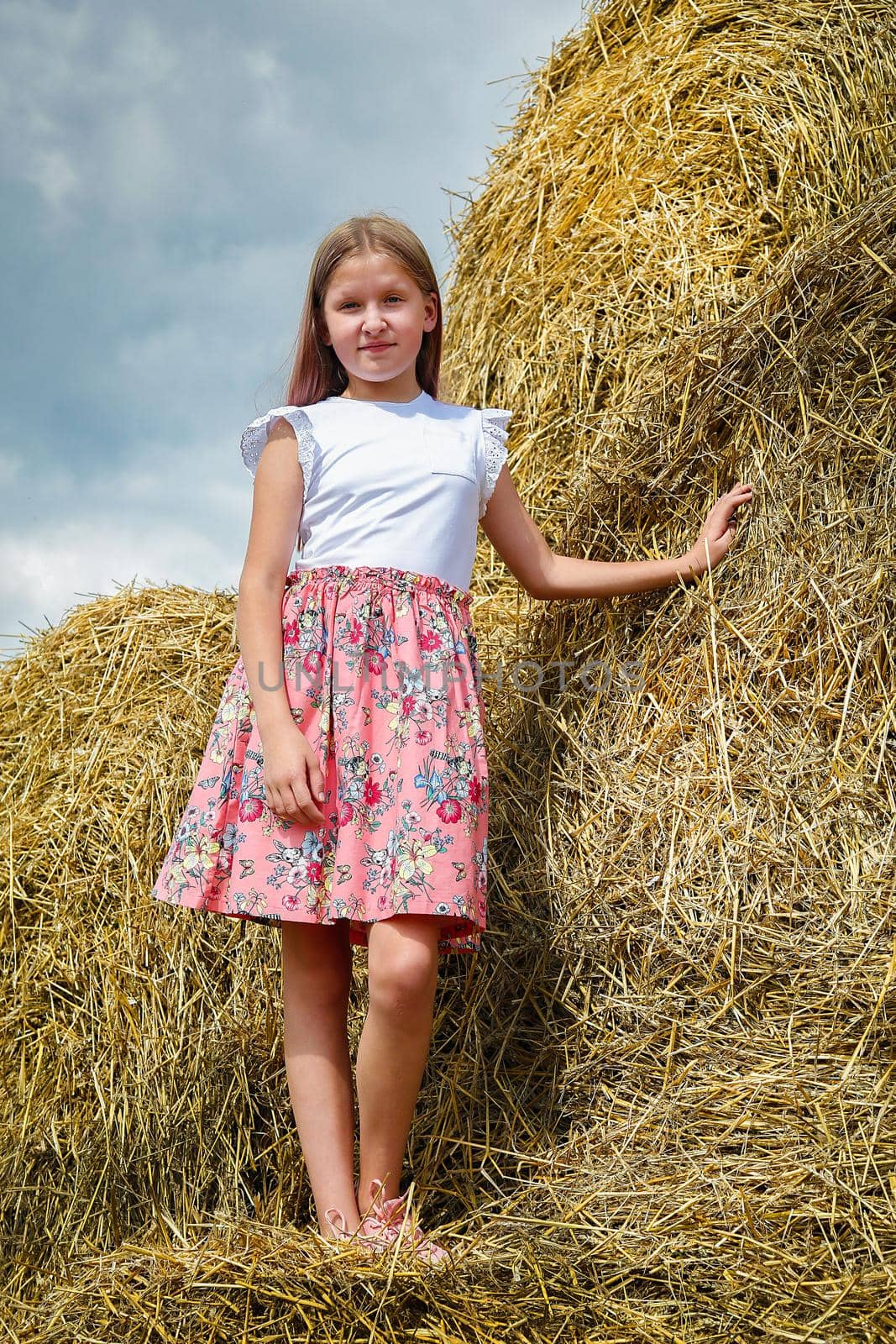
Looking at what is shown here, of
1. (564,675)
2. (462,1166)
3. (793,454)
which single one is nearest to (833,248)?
(793,454)

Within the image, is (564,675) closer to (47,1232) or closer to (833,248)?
(833,248)

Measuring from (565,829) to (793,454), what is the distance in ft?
2.07

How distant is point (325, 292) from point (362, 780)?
2.32 feet

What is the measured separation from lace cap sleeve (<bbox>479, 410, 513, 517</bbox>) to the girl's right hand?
474 millimetres

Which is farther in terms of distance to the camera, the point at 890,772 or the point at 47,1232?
the point at 47,1232

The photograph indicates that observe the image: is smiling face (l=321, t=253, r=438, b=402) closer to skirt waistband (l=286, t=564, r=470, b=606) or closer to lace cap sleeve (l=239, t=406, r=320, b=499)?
lace cap sleeve (l=239, t=406, r=320, b=499)

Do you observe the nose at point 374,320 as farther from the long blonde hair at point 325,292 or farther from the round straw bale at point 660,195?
the round straw bale at point 660,195

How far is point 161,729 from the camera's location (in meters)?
2.23

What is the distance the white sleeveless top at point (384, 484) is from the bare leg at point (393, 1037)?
1.60ft

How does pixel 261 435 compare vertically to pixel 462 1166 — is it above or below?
above

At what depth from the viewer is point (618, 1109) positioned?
1647mm

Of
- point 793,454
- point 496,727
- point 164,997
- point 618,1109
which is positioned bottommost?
point 618,1109

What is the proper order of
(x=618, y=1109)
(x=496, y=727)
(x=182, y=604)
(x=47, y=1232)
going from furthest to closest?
(x=182, y=604)
(x=496, y=727)
(x=47, y=1232)
(x=618, y=1109)

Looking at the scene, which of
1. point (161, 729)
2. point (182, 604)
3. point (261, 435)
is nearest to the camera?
point (261, 435)
